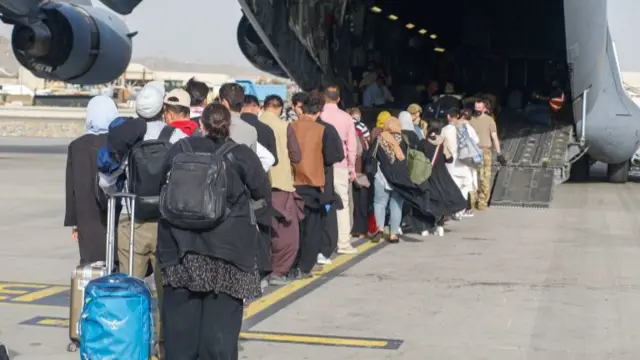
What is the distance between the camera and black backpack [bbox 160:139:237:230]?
5387mm

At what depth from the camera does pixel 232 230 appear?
557 centimetres

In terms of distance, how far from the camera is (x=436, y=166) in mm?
13078

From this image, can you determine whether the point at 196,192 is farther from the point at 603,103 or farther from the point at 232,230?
the point at 603,103

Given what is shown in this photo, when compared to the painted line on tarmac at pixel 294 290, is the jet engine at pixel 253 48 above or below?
above

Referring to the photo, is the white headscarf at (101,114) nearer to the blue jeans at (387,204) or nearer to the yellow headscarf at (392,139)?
the yellow headscarf at (392,139)

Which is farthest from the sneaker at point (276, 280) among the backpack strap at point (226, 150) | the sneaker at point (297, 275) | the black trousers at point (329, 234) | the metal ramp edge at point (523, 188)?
the metal ramp edge at point (523, 188)

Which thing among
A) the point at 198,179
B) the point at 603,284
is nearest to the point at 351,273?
the point at 603,284

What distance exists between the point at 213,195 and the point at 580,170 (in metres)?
18.2

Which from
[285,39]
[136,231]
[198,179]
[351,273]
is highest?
[285,39]

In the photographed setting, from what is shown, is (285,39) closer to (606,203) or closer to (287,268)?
(606,203)

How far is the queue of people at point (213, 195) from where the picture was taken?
5.56 metres

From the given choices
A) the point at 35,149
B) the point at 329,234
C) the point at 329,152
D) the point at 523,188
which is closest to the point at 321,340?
the point at 329,152

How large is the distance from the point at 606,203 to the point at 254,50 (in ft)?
27.5

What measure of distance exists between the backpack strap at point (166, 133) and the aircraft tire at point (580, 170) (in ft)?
55.5
